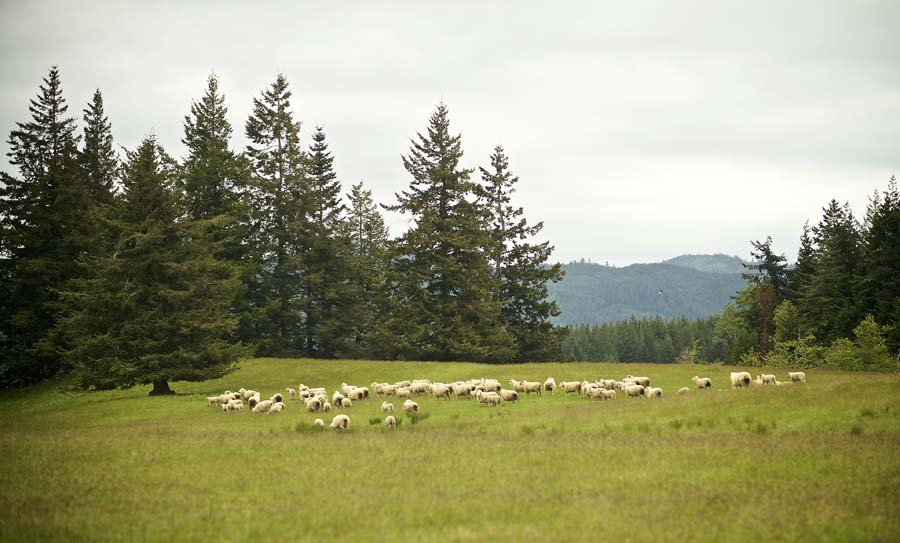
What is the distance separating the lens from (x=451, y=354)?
5956 cm

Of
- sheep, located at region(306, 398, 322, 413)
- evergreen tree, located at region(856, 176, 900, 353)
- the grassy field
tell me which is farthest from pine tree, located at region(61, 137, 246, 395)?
evergreen tree, located at region(856, 176, 900, 353)

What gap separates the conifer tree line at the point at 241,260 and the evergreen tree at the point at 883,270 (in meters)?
29.9

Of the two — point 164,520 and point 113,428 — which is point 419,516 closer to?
point 164,520

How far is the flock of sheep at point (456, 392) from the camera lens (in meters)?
27.9

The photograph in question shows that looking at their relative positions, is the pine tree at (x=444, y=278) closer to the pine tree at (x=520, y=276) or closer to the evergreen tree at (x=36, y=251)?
the pine tree at (x=520, y=276)

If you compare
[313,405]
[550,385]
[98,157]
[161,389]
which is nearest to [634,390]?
[550,385]

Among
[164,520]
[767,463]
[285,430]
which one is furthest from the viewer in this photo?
[285,430]

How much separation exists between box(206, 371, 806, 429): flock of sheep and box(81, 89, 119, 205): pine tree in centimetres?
4180

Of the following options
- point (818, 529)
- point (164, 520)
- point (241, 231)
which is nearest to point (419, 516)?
point (164, 520)

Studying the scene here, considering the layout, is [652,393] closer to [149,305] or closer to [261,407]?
[261,407]

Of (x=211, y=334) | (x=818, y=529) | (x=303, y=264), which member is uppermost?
(x=303, y=264)

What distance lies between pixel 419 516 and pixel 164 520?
455 cm

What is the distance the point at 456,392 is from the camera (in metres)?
32.0

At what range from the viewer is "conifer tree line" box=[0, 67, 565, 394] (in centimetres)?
3688
